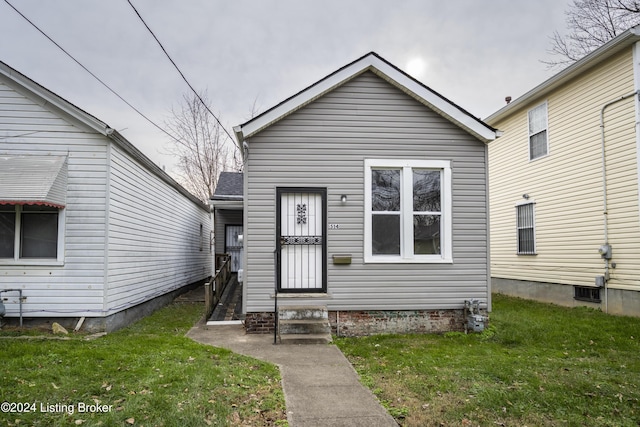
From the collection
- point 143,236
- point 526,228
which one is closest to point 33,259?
point 143,236

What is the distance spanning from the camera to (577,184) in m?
11.2

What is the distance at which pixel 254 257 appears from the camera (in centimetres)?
771

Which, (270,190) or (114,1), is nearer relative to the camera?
(270,190)

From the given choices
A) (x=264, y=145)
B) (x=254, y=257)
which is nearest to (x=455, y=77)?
(x=264, y=145)

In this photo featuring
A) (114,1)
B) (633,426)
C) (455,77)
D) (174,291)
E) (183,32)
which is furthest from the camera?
(455,77)

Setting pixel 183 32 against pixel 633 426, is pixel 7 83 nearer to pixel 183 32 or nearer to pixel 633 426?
pixel 183 32

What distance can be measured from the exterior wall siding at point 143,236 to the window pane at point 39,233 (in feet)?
3.25

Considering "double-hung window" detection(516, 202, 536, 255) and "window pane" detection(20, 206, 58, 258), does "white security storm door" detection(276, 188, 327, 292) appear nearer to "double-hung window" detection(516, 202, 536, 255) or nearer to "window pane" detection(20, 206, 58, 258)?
"window pane" detection(20, 206, 58, 258)

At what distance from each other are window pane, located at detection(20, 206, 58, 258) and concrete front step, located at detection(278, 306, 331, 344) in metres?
4.37

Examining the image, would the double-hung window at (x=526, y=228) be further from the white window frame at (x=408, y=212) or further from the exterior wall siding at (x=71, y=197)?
the exterior wall siding at (x=71, y=197)

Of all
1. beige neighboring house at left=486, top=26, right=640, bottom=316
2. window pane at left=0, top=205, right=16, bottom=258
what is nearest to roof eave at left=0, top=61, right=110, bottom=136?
window pane at left=0, top=205, right=16, bottom=258

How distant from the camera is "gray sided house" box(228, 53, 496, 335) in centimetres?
778

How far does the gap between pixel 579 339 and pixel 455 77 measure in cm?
1165

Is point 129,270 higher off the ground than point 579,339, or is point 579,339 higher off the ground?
point 129,270
